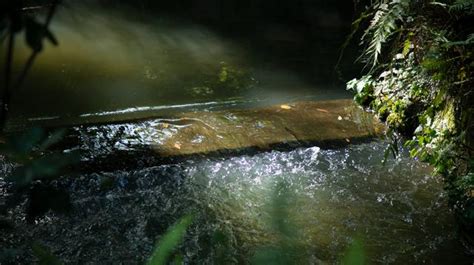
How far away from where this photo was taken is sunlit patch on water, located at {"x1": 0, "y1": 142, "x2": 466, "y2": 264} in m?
2.72

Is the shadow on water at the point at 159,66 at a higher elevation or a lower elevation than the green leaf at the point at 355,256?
lower

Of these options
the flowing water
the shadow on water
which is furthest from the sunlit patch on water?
the shadow on water

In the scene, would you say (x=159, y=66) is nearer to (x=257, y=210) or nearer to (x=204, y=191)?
(x=204, y=191)

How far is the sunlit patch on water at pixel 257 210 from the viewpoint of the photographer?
2.72 meters

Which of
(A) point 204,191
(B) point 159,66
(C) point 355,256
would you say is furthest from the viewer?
(B) point 159,66

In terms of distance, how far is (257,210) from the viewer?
122 inches

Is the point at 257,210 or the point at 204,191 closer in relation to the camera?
the point at 257,210

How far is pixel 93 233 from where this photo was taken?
275cm

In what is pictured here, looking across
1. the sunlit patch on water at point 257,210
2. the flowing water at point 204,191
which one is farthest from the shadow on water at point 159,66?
the sunlit patch on water at point 257,210

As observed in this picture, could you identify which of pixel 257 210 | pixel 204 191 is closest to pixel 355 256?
pixel 257 210

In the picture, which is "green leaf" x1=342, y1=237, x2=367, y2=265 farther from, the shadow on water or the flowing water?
the shadow on water

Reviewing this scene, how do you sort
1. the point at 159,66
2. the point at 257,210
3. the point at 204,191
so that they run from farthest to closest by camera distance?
the point at 159,66
the point at 204,191
the point at 257,210

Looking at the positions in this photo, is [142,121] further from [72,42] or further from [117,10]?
[117,10]

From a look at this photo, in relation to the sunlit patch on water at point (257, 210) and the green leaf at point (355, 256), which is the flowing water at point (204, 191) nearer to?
the sunlit patch on water at point (257, 210)
